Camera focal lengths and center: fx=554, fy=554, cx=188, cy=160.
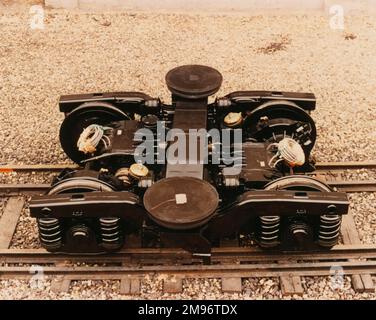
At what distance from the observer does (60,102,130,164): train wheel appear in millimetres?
8430

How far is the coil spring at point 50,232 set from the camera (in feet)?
22.9

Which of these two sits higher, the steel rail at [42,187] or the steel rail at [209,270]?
the steel rail at [42,187]

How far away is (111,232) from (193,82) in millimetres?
2690

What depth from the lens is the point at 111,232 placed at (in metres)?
7.09

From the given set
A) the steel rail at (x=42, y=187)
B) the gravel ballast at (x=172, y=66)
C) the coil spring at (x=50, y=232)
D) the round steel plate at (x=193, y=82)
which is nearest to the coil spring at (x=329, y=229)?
the gravel ballast at (x=172, y=66)

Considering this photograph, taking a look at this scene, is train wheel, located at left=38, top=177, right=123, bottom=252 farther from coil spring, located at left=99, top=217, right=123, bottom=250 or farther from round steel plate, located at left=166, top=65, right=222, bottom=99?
round steel plate, located at left=166, top=65, right=222, bottom=99

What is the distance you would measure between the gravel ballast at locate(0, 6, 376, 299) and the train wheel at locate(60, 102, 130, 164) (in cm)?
89

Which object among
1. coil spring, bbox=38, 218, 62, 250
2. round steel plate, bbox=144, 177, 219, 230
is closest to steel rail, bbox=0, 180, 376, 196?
coil spring, bbox=38, 218, 62, 250

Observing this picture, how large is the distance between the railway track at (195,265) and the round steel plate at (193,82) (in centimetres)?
228

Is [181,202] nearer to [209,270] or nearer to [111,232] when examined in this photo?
[111,232]

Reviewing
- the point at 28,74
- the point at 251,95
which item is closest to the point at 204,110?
the point at 251,95

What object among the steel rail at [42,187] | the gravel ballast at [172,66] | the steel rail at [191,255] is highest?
the gravel ballast at [172,66]

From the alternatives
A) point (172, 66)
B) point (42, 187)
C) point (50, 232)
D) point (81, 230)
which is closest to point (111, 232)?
point (81, 230)

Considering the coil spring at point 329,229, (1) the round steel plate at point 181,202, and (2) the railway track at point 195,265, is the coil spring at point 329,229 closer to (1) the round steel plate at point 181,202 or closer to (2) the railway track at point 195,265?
(2) the railway track at point 195,265
